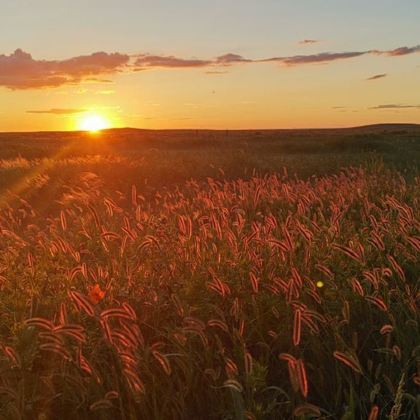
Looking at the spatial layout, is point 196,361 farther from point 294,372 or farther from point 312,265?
point 312,265

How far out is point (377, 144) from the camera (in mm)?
34031

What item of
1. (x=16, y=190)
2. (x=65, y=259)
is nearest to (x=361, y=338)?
(x=65, y=259)

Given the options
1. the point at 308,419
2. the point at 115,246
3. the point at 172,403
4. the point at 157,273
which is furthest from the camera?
the point at 115,246

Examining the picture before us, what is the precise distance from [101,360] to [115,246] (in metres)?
2.37

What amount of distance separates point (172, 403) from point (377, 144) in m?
33.3

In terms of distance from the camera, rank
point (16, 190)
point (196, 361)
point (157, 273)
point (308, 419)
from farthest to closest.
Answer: point (16, 190) → point (157, 273) → point (196, 361) → point (308, 419)

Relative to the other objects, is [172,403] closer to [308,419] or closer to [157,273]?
[308,419]

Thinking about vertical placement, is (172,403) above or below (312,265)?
below

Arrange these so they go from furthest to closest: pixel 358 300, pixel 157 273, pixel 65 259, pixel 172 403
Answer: pixel 65 259
pixel 157 273
pixel 358 300
pixel 172 403

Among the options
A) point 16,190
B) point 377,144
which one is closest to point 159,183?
point 16,190

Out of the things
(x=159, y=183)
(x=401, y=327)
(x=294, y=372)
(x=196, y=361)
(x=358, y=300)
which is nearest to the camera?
(x=294, y=372)

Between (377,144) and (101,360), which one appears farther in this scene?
(377,144)

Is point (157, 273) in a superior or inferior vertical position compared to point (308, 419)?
superior

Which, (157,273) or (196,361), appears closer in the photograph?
(196,361)
